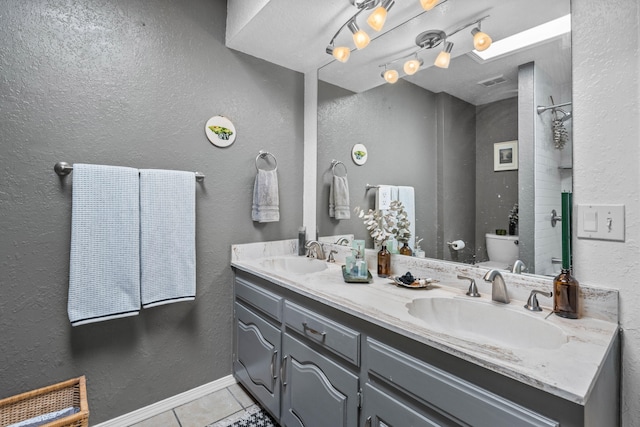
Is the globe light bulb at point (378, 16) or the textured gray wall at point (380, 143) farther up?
the globe light bulb at point (378, 16)

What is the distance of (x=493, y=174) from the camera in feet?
4.22

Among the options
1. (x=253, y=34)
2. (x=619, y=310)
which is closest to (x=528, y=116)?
(x=619, y=310)

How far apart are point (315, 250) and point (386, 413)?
3.87 ft

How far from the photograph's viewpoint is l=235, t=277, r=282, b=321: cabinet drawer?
4.81 ft

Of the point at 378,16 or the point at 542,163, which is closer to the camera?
the point at 542,163

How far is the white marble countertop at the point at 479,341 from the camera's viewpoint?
65 centimetres

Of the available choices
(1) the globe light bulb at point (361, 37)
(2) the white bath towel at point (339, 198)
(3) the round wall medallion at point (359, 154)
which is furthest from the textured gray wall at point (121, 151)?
(1) the globe light bulb at point (361, 37)

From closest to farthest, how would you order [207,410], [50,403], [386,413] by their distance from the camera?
[386,413]
[50,403]
[207,410]

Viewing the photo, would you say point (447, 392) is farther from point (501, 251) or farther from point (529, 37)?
point (529, 37)

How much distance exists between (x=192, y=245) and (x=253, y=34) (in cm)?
125

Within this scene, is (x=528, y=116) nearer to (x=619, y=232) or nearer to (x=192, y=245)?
(x=619, y=232)

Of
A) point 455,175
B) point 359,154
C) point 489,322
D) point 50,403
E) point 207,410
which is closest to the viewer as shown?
point 489,322

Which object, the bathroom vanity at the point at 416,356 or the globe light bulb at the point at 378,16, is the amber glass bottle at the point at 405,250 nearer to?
the bathroom vanity at the point at 416,356

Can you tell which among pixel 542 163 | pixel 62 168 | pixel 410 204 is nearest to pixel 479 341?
pixel 542 163
